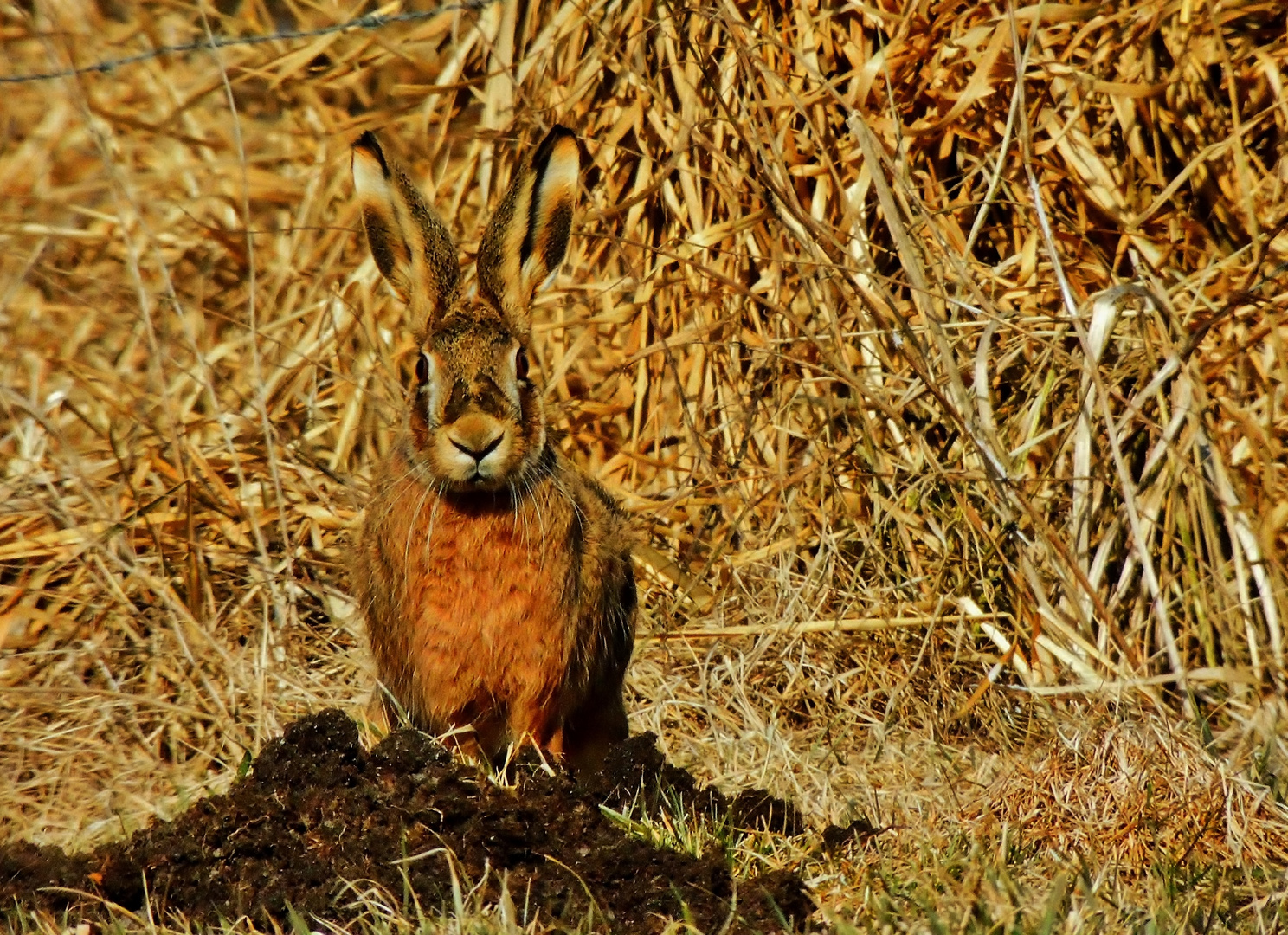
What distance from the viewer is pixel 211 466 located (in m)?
4.98

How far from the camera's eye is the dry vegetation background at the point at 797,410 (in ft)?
12.4

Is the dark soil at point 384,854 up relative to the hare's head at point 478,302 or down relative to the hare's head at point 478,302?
down

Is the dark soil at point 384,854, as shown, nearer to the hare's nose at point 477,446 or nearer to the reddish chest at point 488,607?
the reddish chest at point 488,607

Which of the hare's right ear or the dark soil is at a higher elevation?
the hare's right ear

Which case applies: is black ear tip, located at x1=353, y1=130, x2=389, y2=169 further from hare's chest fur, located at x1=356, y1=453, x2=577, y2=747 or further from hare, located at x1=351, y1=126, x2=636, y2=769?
hare's chest fur, located at x1=356, y1=453, x2=577, y2=747

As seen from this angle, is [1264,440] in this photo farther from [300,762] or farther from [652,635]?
[300,762]

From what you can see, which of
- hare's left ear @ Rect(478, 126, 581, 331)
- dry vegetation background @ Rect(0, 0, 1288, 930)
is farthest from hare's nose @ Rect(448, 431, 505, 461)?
dry vegetation background @ Rect(0, 0, 1288, 930)

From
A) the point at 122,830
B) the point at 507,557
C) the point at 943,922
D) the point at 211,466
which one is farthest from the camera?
the point at 211,466

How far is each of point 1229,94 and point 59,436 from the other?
3119mm

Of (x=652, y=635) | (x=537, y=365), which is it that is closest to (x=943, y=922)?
(x=652, y=635)

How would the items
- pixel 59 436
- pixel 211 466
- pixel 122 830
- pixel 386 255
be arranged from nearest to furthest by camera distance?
pixel 122 830
pixel 386 255
pixel 59 436
pixel 211 466

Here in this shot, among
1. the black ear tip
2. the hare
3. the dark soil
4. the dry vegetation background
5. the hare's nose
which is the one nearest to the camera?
the dark soil

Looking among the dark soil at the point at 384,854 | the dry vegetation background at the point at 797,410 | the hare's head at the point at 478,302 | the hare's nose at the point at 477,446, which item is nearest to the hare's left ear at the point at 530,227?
the hare's head at the point at 478,302

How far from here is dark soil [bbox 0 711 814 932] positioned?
285cm
